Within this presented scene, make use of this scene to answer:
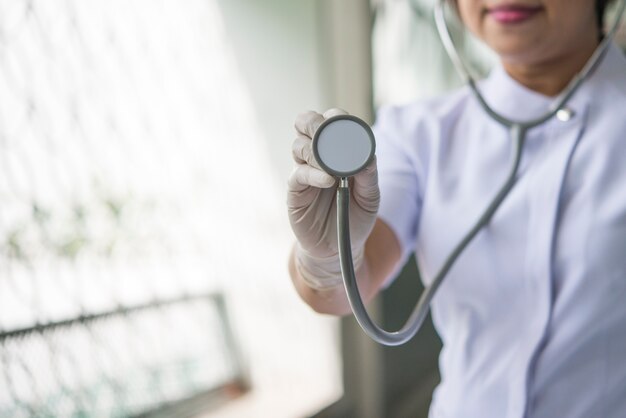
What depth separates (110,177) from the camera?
1194mm

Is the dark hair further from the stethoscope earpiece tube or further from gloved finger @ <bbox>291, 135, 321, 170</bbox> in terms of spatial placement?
gloved finger @ <bbox>291, 135, 321, 170</bbox>

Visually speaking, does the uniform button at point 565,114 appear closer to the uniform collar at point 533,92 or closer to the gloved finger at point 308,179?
the uniform collar at point 533,92

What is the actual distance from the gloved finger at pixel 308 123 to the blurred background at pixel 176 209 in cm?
68

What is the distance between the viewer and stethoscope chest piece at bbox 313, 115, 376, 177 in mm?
454

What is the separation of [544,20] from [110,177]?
836 mm

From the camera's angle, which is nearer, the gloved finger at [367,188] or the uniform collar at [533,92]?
the gloved finger at [367,188]

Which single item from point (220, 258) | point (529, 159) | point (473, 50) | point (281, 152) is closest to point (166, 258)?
point (220, 258)

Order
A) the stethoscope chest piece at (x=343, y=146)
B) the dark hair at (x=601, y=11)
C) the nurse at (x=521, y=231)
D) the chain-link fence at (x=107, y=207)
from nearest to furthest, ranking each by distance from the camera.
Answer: the stethoscope chest piece at (x=343, y=146) → the nurse at (x=521, y=231) → the dark hair at (x=601, y=11) → the chain-link fence at (x=107, y=207)

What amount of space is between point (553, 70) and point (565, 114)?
0.08 m

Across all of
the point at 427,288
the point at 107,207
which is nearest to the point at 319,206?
the point at 427,288

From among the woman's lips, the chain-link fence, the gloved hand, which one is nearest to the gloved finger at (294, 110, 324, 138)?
the gloved hand

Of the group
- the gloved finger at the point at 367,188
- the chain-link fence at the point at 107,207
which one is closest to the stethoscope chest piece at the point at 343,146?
the gloved finger at the point at 367,188

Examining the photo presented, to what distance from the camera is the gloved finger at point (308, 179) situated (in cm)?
48

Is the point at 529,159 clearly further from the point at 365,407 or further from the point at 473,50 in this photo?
the point at 473,50
